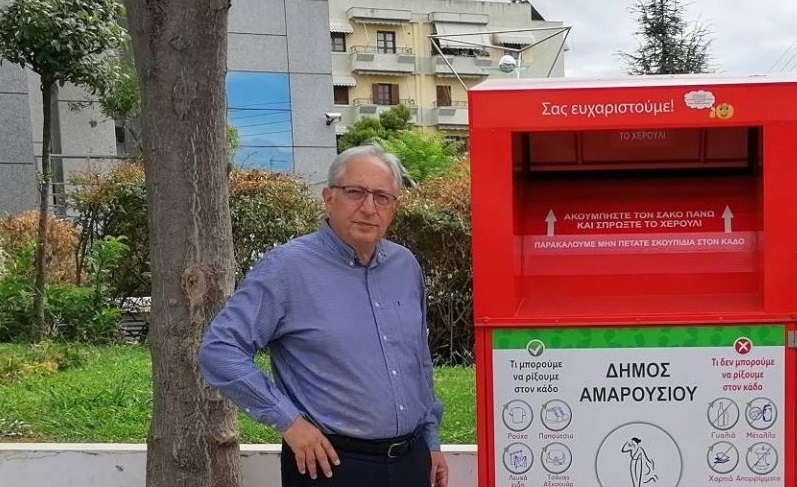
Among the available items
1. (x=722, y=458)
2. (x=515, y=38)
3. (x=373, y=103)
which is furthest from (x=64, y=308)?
(x=515, y=38)

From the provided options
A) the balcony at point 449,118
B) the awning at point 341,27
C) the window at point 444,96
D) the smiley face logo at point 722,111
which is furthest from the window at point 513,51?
the smiley face logo at point 722,111

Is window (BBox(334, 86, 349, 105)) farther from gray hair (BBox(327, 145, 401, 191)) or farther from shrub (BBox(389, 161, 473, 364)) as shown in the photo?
gray hair (BBox(327, 145, 401, 191))

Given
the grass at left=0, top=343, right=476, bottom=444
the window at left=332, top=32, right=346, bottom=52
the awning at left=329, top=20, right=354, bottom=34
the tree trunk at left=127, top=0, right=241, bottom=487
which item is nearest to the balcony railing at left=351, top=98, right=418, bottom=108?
the window at left=332, top=32, right=346, bottom=52

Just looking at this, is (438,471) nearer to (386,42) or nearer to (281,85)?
(281,85)

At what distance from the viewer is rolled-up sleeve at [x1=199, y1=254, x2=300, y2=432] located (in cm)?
187

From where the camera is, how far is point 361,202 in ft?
6.60

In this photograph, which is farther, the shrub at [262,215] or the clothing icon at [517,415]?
the shrub at [262,215]

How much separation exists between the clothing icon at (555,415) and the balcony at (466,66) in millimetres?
39755

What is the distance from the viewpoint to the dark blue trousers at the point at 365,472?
6.48 ft

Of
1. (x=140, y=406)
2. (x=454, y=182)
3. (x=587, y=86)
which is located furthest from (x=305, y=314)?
(x=454, y=182)

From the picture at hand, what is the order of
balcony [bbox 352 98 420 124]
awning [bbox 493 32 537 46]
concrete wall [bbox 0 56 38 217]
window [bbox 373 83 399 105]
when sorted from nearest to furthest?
concrete wall [bbox 0 56 38 217], balcony [bbox 352 98 420 124], window [bbox 373 83 399 105], awning [bbox 493 32 537 46]

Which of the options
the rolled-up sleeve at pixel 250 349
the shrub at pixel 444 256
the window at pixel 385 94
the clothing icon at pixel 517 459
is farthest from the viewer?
the window at pixel 385 94

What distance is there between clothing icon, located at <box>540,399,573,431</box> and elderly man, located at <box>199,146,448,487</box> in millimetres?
382

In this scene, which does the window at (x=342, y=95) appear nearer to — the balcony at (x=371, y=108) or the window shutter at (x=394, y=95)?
the balcony at (x=371, y=108)
